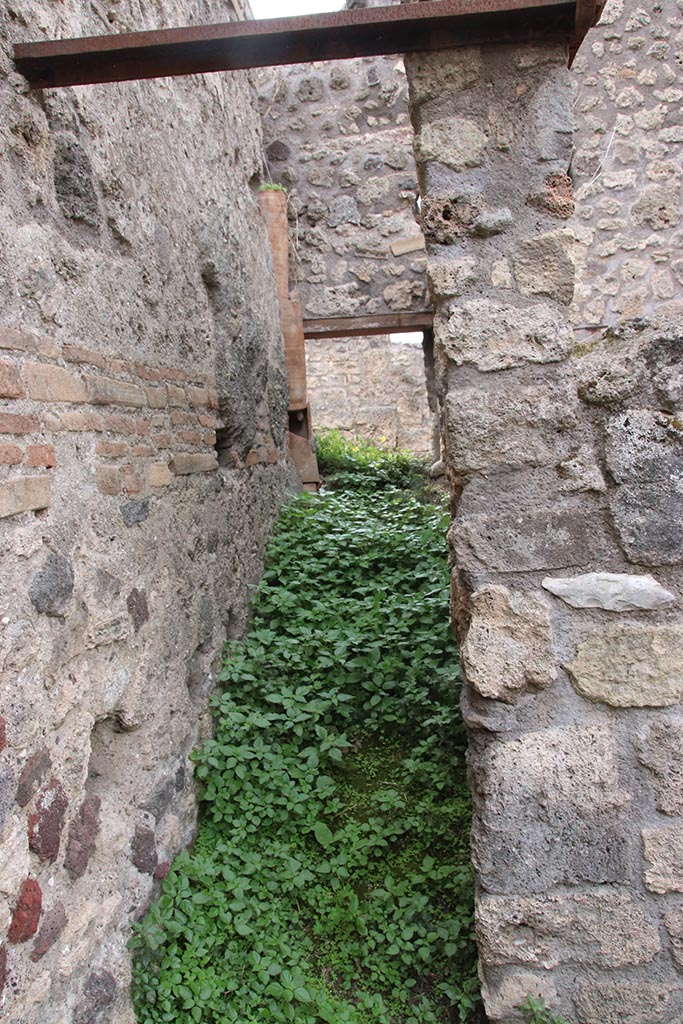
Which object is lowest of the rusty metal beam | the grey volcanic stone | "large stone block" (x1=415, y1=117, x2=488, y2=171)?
the grey volcanic stone

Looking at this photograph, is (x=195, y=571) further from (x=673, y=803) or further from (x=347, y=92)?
(x=347, y=92)

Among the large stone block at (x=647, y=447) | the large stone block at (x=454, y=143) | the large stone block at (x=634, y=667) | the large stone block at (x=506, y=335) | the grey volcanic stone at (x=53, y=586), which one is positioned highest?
the large stone block at (x=454, y=143)

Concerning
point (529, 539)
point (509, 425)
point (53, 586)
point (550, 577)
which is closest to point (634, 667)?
point (550, 577)

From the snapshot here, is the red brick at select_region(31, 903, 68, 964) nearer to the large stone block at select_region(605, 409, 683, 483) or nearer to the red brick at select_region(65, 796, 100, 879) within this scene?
the red brick at select_region(65, 796, 100, 879)

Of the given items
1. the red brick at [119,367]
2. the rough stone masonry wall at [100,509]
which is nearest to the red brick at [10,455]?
the rough stone masonry wall at [100,509]

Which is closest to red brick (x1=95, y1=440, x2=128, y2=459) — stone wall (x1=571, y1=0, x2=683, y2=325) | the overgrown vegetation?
the overgrown vegetation

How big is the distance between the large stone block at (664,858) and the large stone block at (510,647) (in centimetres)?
46

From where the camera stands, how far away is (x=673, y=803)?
5.96ft

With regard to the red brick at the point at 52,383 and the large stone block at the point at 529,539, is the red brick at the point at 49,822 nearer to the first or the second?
the red brick at the point at 52,383

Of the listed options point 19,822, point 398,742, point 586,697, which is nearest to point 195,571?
point 398,742

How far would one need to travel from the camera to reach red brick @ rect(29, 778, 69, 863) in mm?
1737

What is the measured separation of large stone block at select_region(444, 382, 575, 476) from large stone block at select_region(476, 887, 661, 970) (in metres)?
1.11

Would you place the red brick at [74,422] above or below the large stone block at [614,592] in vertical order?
above

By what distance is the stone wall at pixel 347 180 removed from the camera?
6043mm
